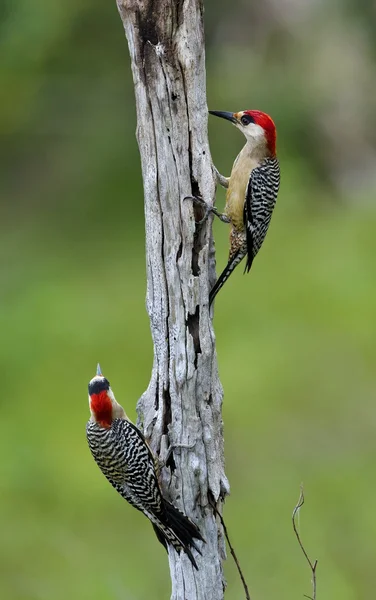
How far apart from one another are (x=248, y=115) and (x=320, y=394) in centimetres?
514

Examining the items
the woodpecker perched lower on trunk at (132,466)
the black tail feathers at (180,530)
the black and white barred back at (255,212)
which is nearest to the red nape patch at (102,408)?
the woodpecker perched lower on trunk at (132,466)

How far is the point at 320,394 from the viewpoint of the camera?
9227 millimetres

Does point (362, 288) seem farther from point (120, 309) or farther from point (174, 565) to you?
point (174, 565)

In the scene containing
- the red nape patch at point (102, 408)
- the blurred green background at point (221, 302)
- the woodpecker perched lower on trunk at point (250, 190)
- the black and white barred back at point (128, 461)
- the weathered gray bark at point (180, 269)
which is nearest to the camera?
the weathered gray bark at point (180, 269)

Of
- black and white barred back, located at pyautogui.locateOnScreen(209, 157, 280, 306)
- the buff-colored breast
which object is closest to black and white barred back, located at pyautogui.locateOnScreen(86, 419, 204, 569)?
black and white barred back, located at pyautogui.locateOnScreen(209, 157, 280, 306)

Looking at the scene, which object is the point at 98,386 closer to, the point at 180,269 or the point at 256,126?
the point at 180,269

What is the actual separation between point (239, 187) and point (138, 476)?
1573 millimetres

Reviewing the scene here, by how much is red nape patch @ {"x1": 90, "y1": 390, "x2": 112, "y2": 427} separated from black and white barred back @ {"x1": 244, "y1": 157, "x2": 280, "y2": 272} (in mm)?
1054

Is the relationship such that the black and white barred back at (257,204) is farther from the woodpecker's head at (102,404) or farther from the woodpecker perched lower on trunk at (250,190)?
the woodpecker's head at (102,404)

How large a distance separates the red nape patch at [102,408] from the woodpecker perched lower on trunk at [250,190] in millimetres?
939

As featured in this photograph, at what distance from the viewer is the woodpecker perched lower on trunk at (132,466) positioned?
3.89 m

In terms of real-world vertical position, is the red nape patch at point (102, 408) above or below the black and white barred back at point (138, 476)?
above

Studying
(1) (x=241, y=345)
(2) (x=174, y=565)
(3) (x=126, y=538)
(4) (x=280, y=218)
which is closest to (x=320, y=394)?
(1) (x=241, y=345)

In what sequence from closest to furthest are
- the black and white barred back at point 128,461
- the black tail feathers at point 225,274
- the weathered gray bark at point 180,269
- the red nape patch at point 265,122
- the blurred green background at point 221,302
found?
the weathered gray bark at point 180,269 < the black tail feathers at point 225,274 < the black and white barred back at point 128,461 < the red nape patch at point 265,122 < the blurred green background at point 221,302
